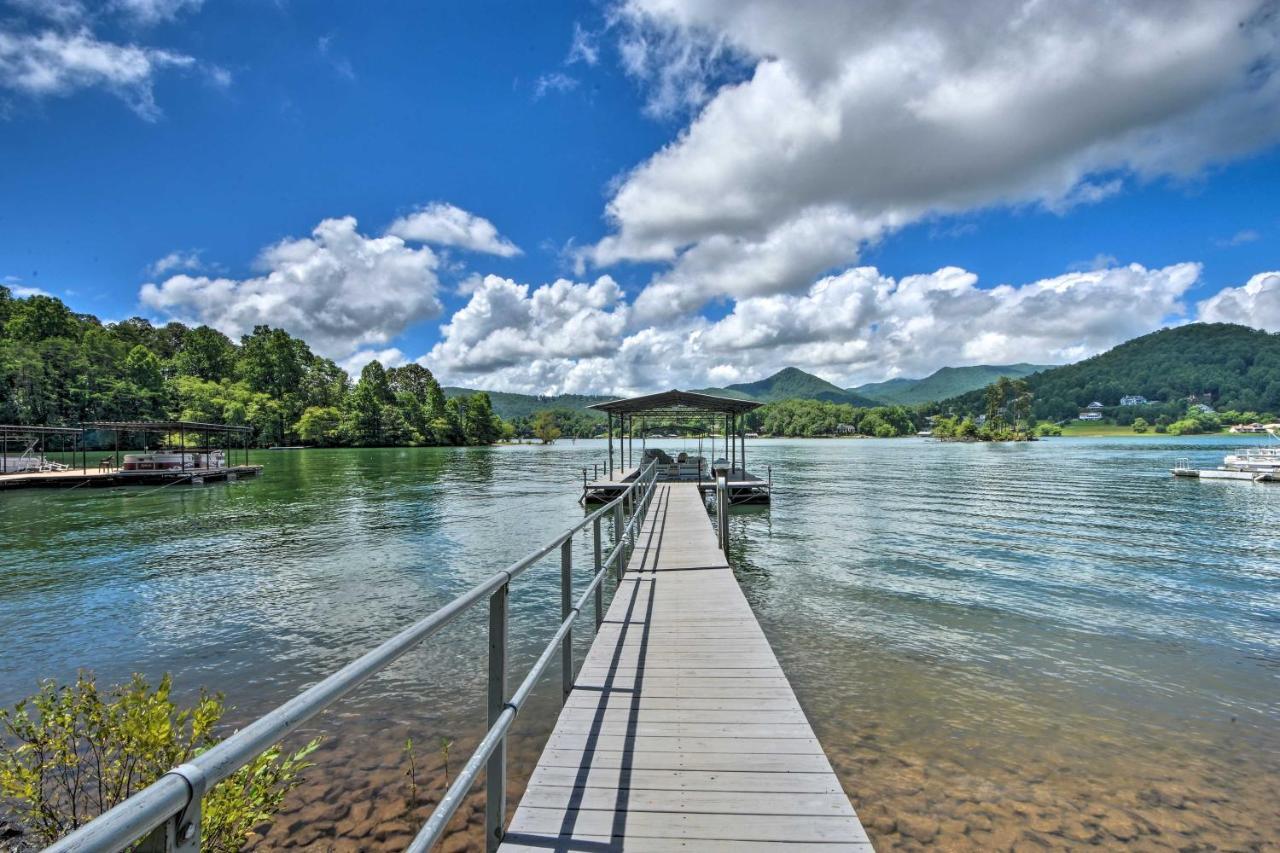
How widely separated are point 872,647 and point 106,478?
3619 cm

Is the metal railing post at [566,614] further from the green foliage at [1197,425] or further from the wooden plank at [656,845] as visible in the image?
the green foliage at [1197,425]

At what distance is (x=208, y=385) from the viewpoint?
85.1 m

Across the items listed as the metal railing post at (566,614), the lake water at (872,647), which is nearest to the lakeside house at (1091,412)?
the lake water at (872,647)

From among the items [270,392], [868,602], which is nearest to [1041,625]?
[868,602]

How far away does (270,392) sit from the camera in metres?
98.4

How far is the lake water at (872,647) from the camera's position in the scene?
186 inches

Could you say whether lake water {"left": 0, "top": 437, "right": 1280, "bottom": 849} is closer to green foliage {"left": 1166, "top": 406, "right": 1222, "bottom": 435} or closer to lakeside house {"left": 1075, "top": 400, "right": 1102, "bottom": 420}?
green foliage {"left": 1166, "top": 406, "right": 1222, "bottom": 435}

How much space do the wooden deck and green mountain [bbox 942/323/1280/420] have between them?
179 meters

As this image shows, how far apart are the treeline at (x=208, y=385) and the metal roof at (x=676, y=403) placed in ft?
226

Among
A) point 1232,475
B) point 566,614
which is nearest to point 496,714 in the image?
point 566,614

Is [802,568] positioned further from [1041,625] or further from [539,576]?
[539,576]

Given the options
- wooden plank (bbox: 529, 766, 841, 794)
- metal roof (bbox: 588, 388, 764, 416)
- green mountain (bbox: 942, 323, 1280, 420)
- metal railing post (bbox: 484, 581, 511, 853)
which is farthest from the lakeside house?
metal railing post (bbox: 484, 581, 511, 853)

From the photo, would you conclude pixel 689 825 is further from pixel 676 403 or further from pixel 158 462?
pixel 158 462

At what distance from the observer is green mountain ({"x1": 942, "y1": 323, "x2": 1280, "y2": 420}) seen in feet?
449
